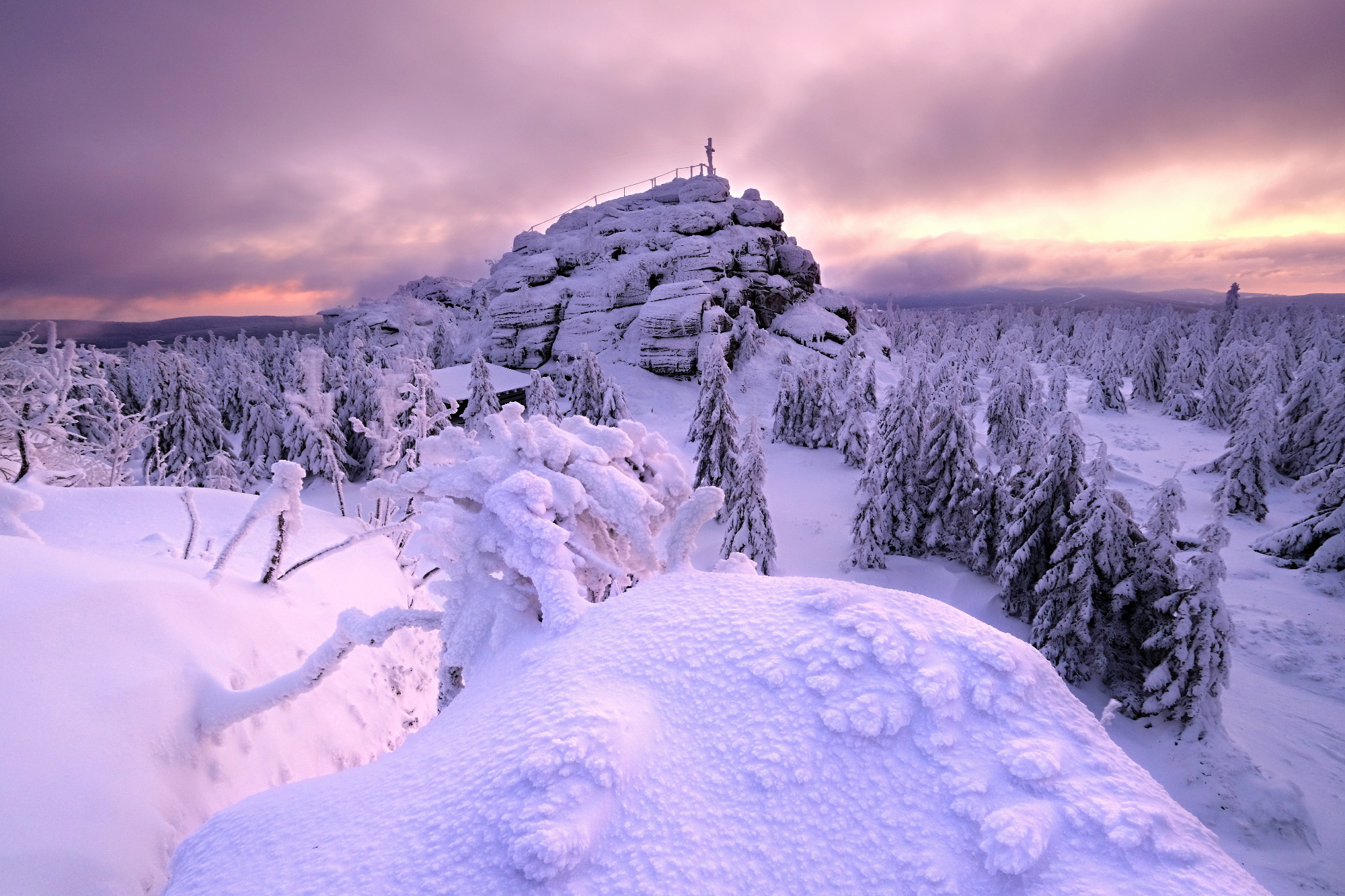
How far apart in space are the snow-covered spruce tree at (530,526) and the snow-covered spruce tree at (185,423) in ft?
95.1

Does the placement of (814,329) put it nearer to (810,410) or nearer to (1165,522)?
(810,410)

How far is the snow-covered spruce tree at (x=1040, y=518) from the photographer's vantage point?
52.1ft

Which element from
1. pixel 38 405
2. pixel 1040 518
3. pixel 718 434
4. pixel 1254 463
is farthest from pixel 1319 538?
pixel 38 405

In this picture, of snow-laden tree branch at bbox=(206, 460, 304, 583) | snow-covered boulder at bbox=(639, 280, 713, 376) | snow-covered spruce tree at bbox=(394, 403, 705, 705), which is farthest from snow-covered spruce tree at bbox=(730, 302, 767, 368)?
snow-laden tree branch at bbox=(206, 460, 304, 583)

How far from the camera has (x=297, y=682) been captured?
3.63m

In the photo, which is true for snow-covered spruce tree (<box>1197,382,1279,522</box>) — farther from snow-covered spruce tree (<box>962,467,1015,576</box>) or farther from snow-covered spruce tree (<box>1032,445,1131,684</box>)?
snow-covered spruce tree (<box>1032,445,1131,684</box>)

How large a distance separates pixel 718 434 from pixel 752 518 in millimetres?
6933

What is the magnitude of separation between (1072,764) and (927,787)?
0.66 metres

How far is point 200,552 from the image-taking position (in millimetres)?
5988

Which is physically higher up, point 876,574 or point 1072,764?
point 1072,764

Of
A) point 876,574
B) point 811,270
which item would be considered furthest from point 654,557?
point 811,270

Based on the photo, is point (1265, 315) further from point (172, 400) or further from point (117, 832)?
point (172, 400)

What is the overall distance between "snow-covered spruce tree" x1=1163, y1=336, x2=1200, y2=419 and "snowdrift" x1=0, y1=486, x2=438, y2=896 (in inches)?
2162

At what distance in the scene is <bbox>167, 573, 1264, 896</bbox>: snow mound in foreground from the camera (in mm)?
1983
